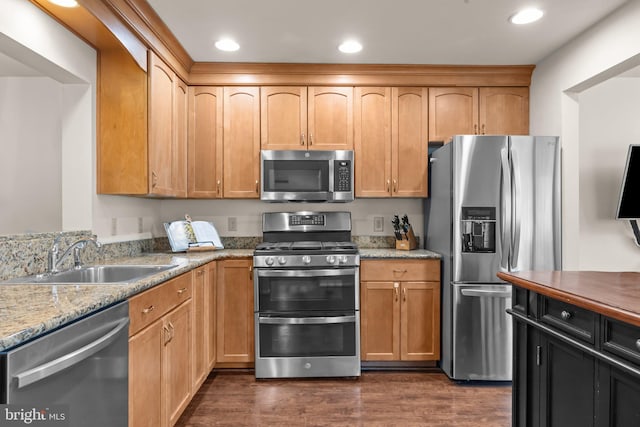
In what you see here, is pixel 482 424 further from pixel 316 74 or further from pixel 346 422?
pixel 316 74

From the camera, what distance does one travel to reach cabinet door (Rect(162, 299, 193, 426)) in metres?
2.01

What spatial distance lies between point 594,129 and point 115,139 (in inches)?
141

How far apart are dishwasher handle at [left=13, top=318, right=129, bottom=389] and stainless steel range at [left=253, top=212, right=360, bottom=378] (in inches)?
59.1

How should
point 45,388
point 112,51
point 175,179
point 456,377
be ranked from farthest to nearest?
point 175,179 → point 456,377 → point 112,51 → point 45,388

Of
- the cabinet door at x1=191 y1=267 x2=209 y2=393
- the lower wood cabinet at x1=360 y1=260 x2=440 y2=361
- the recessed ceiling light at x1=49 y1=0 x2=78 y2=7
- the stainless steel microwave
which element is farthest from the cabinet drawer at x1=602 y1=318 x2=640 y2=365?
the recessed ceiling light at x1=49 y1=0 x2=78 y2=7

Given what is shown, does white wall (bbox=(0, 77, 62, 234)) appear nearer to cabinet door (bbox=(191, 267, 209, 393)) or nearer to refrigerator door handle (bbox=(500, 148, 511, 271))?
cabinet door (bbox=(191, 267, 209, 393))

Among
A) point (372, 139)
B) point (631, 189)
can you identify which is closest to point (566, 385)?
point (631, 189)

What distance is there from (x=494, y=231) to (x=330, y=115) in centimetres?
157

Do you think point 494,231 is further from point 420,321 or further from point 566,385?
point 566,385

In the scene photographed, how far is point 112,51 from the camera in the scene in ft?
8.14

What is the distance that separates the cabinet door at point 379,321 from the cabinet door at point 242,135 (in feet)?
4.07

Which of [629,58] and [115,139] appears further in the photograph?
[115,139]

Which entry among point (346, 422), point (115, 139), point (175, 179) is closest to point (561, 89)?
point (346, 422)

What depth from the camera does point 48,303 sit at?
4.30 ft
